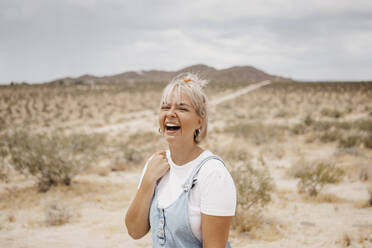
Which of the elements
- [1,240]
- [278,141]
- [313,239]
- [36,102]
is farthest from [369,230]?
[36,102]

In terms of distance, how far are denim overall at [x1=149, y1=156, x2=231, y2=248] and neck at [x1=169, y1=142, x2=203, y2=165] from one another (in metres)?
0.16

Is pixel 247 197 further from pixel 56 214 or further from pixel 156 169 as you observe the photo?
pixel 156 169

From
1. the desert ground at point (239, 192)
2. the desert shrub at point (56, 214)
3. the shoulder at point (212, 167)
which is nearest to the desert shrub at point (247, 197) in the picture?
the desert ground at point (239, 192)

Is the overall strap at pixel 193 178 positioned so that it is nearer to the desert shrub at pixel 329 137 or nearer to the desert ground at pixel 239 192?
the desert ground at pixel 239 192

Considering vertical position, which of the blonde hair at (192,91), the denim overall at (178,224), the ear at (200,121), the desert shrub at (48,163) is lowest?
the desert shrub at (48,163)

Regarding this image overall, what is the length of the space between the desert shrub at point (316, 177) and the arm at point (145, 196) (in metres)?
5.68

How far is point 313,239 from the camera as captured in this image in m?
4.68

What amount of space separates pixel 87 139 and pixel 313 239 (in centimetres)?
896

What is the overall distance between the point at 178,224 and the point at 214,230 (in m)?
0.22

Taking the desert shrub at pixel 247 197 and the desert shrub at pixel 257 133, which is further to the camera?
the desert shrub at pixel 257 133

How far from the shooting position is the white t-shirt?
1.49m

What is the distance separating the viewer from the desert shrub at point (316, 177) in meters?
6.58

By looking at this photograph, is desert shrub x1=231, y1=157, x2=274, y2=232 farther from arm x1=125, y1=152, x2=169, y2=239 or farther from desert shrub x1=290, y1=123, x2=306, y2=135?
desert shrub x1=290, y1=123, x2=306, y2=135

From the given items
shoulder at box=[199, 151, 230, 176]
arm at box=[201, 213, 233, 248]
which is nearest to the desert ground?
shoulder at box=[199, 151, 230, 176]
